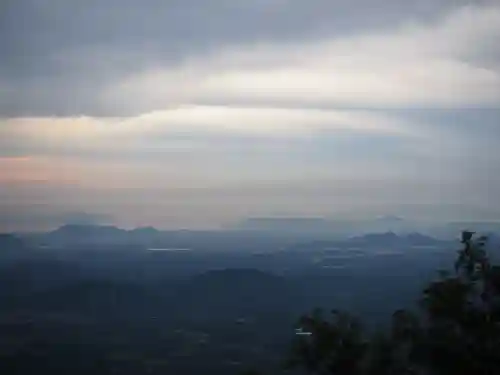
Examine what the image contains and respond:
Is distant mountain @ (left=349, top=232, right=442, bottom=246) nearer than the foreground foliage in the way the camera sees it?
No

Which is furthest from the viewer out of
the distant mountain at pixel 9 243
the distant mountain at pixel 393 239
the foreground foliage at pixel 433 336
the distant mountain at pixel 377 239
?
the distant mountain at pixel 377 239

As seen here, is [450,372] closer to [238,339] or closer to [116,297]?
[238,339]

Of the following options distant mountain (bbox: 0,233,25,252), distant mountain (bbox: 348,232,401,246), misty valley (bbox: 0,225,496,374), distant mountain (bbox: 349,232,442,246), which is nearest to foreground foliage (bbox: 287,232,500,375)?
misty valley (bbox: 0,225,496,374)

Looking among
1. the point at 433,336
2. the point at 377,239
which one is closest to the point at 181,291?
the point at 377,239

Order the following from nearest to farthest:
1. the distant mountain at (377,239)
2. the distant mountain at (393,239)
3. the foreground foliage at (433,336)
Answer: the foreground foliage at (433,336), the distant mountain at (393,239), the distant mountain at (377,239)

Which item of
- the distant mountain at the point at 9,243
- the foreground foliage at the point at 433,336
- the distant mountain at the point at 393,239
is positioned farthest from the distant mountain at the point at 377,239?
the distant mountain at the point at 9,243

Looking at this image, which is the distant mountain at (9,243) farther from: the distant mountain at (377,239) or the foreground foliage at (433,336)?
the distant mountain at (377,239)

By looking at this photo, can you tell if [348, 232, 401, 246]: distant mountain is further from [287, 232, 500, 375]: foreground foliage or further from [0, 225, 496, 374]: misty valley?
[287, 232, 500, 375]: foreground foliage

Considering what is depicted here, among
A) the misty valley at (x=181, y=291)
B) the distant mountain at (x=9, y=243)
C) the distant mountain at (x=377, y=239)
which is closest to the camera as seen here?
the misty valley at (x=181, y=291)

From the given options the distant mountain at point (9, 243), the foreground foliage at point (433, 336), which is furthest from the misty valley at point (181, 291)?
the foreground foliage at point (433, 336)

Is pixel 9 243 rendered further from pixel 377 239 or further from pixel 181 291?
pixel 377 239

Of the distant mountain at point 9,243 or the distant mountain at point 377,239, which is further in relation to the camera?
the distant mountain at point 377,239

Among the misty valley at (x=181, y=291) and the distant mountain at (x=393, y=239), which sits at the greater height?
the distant mountain at (x=393, y=239)

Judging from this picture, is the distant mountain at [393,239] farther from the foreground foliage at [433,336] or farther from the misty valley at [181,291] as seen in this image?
the foreground foliage at [433,336]
